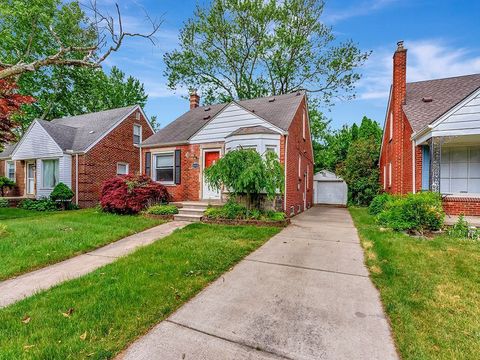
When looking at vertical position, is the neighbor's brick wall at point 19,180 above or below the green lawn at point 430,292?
above

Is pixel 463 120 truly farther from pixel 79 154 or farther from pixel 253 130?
pixel 79 154

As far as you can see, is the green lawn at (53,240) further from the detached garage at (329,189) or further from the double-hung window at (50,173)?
the detached garage at (329,189)

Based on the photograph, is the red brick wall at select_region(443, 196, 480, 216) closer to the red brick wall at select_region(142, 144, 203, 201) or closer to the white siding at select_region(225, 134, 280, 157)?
the white siding at select_region(225, 134, 280, 157)

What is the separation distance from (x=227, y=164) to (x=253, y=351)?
6.07 m

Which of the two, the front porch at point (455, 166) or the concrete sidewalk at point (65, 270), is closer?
the concrete sidewalk at point (65, 270)

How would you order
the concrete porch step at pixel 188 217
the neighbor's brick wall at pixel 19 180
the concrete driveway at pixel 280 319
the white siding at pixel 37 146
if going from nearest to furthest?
the concrete driveway at pixel 280 319, the concrete porch step at pixel 188 217, the white siding at pixel 37 146, the neighbor's brick wall at pixel 19 180

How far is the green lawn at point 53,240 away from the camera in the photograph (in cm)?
477

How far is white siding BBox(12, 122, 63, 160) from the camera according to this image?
1397 cm

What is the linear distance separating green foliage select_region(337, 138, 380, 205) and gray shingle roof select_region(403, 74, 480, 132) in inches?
226

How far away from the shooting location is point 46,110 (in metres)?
23.4

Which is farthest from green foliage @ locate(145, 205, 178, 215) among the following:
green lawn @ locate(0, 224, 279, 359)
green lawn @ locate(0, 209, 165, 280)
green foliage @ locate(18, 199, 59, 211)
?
green foliage @ locate(18, 199, 59, 211)

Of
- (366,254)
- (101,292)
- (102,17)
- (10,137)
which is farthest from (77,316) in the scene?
(10,137)

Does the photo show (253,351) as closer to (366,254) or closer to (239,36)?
(366,254)

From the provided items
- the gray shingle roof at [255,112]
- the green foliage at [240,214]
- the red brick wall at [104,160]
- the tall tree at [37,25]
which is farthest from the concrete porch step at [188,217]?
the tall tree at [37,25]
